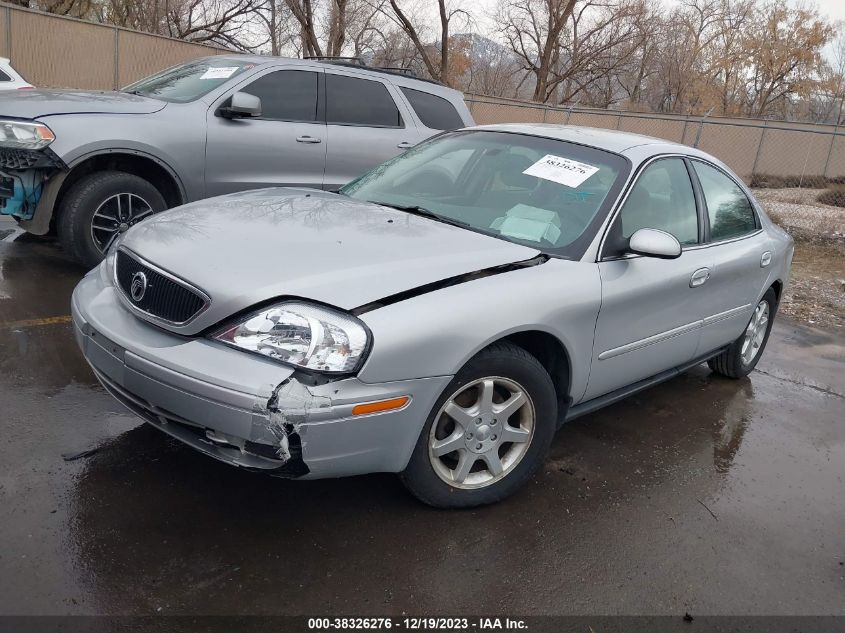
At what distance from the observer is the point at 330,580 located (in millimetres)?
2465

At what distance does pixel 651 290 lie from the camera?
3467 mm

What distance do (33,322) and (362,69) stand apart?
3761 mm

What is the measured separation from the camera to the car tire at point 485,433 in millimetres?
2725

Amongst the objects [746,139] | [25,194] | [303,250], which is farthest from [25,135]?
[746,139]

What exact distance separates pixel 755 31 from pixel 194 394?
152 ft

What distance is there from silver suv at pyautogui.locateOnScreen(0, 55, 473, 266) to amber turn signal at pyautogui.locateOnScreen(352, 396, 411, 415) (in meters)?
3.65

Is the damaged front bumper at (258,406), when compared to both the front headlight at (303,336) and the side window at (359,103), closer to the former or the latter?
the front headlight at (303,336)

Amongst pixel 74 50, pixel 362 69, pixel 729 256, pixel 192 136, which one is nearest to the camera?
pixel 729 256

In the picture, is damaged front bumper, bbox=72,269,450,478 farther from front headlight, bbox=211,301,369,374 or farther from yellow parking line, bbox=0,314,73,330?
yellow parking line, bbox=0,314,73,330

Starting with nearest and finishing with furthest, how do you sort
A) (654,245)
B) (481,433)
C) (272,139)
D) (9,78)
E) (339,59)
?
(481,433)
(654,245)
(272,139)
(339,59)
(9,78)

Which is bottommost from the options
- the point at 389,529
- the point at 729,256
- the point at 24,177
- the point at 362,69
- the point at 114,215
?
the point at 389,529

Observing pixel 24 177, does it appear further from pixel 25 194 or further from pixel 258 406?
pixel 258 406

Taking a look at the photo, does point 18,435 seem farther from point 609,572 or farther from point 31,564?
point 609,572

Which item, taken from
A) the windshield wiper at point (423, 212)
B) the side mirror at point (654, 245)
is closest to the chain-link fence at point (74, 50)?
the windshield wiper at point (423, 212)
